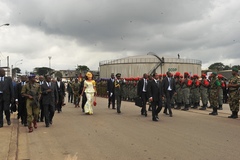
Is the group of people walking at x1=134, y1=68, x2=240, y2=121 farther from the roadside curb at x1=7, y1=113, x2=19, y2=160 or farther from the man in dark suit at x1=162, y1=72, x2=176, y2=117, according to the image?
the roadside curb at x1=7, y1=113, x2=19, y2=160

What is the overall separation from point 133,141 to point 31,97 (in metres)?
3.83

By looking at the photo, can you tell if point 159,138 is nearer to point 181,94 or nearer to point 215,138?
point 215,138

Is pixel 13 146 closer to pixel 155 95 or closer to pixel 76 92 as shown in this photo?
pixel 155 95

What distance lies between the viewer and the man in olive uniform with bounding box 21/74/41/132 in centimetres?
975

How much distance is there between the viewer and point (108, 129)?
992cm

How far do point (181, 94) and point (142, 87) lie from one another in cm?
332

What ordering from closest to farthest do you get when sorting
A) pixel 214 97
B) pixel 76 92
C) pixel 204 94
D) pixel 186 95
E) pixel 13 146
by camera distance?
pixel 13 146 → pixel 214 97 → pixel 186 95 → pixel 204 94 → pixel 76 92

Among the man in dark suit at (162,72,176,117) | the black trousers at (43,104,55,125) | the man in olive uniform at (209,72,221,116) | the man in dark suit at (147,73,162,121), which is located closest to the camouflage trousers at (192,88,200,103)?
the man in olive uniform at (209,72,221,116)

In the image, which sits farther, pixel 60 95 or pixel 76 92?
pixel 76 92

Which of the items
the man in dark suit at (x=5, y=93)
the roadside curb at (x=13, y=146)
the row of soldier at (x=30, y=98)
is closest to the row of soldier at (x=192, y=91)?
the row of soldier at (x=30, y=98)

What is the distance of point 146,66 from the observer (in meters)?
65.1

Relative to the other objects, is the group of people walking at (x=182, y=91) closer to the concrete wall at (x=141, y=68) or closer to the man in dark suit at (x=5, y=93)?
the man in dark suit at (x=5, y=93)

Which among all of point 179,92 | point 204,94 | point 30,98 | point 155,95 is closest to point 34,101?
point 30,98

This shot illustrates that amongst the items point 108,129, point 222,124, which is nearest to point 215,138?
point 222,124
